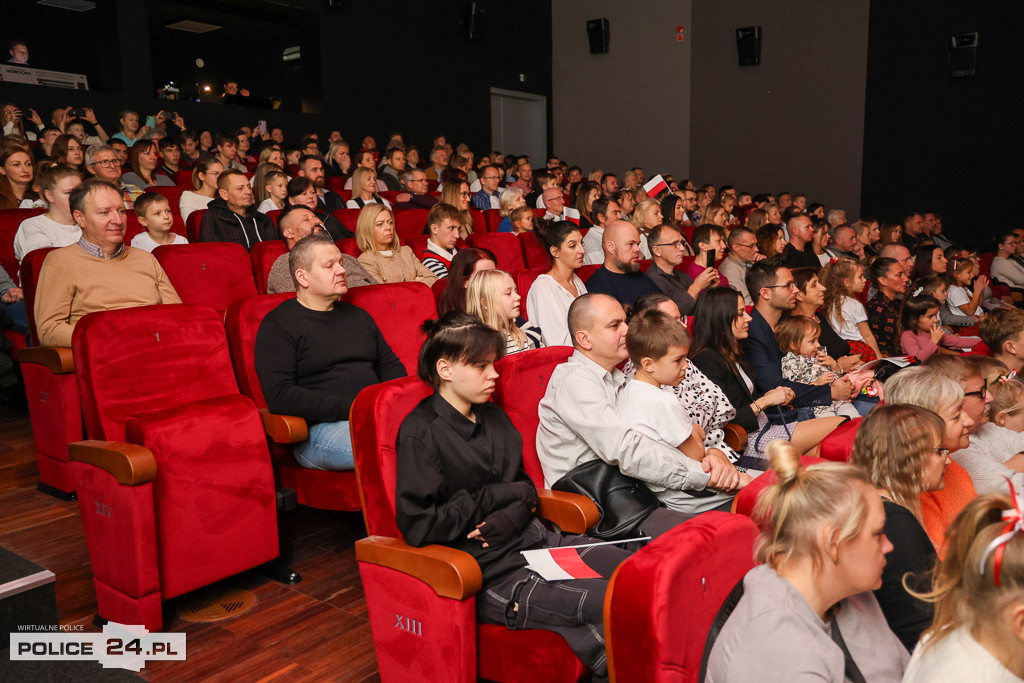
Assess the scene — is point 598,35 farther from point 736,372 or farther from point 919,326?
point 736,372

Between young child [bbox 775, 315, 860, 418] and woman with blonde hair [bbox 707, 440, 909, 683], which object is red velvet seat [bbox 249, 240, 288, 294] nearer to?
young child [bbox 775, 315, 860, 418]

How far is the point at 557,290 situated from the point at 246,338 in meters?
1.14

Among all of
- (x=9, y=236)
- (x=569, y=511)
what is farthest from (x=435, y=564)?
(x=9, y=236)

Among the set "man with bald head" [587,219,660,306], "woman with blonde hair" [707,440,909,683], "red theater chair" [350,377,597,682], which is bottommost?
"red theater chair" [350,377,597,682]

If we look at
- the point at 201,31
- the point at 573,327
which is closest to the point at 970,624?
the point at 573,327

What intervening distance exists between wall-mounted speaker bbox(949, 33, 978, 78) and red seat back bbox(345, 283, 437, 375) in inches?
269

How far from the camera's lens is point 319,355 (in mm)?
2055

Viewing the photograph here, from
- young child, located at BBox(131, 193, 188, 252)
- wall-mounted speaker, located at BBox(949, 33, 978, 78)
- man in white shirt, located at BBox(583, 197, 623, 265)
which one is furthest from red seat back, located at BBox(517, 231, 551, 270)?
wall-mounted speaker, located at BBox(949, 33, 978, 78)

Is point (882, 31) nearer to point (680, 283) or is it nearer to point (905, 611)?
point (680, 283)

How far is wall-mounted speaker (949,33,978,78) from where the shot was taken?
6949 millimetres

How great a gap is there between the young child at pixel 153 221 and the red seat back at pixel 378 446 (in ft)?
6.26

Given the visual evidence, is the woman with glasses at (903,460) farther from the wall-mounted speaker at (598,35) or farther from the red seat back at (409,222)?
the wall-mounted speaker at (598,35)

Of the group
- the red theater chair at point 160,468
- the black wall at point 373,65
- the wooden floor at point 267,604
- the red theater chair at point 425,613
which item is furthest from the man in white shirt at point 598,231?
the black wall at point 373,65

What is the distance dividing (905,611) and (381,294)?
1714 millimetres
